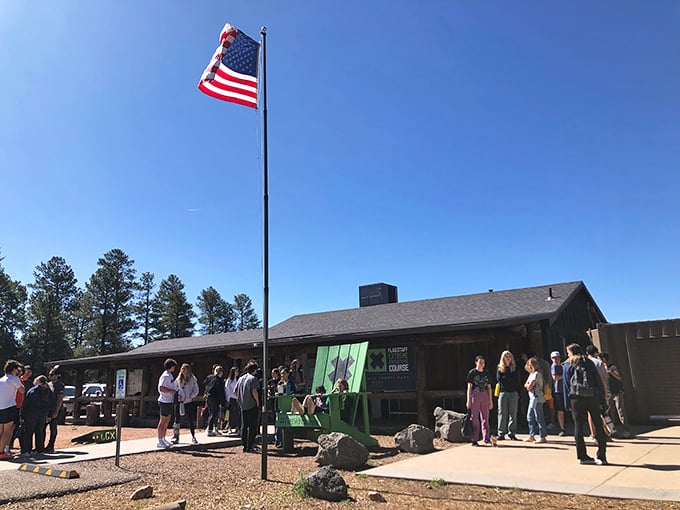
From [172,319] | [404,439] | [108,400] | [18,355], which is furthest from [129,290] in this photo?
[404,439]

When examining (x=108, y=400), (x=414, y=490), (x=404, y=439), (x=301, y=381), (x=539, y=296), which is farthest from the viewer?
(x=108, y=400)

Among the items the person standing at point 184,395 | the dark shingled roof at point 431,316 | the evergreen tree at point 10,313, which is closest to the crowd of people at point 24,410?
the person standing at point 184,395

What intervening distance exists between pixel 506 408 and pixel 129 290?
47641 mm

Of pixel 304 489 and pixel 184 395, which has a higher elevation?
pixel 184 395

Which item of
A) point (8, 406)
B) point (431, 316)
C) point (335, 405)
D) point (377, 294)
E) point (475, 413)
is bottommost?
point (475, 413)

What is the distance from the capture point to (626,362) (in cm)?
1128

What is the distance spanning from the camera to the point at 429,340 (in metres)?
12.9

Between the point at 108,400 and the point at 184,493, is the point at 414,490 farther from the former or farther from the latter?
the point at 108,400

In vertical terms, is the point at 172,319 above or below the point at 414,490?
above

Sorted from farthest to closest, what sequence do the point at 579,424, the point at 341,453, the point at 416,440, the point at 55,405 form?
the point at 55,405
the point at 416,440
the point at 341,453
the point at 579,424

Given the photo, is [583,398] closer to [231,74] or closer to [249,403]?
[249,403]

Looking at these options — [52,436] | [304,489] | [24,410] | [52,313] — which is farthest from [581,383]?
[52,313]

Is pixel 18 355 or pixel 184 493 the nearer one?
pixel 184 493

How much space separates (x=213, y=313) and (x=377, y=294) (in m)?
39.3
